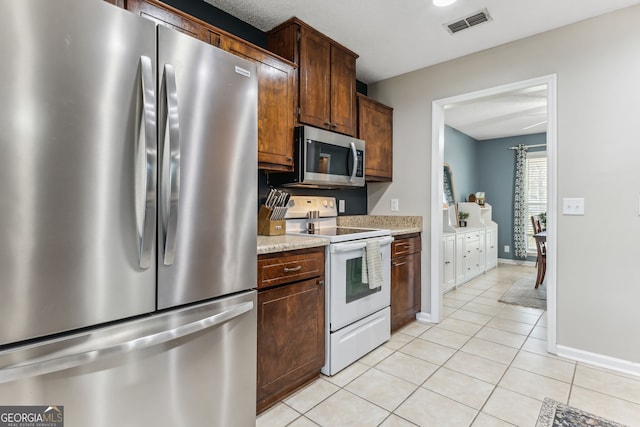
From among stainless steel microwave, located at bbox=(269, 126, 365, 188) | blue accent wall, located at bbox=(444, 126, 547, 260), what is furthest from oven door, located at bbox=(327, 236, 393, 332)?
blue accent wall, located at bbox=(444, 126, 547, 260)

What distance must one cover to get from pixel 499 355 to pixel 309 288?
5.57 feet

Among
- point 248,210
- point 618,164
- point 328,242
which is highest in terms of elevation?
point 618,164

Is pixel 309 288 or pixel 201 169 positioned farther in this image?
pixel 309 288

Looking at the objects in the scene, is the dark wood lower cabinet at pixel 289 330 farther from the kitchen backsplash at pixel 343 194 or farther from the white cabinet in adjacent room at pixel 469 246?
the white cabinet in adjacent room at pixel 469 246

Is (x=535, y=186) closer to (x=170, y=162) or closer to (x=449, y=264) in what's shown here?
(x=449, y=264)

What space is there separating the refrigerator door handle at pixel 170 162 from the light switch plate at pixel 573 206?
275 cm

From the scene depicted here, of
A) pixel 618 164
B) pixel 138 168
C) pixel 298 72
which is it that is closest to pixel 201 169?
pixel 138 168

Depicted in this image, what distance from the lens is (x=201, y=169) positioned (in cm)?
127

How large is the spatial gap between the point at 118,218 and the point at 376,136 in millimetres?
2653

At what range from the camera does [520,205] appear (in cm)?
609

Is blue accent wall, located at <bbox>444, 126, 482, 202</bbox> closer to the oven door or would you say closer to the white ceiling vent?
the white ceiling vent

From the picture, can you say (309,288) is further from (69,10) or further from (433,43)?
(433,43)

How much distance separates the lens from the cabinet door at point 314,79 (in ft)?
8.00

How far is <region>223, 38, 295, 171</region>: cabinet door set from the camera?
6.98 feet
